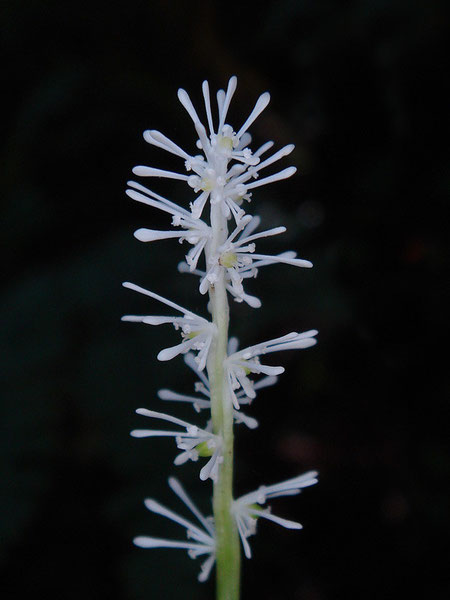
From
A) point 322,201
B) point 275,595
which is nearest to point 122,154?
point 322,201

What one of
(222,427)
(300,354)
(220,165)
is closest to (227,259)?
(220,165)

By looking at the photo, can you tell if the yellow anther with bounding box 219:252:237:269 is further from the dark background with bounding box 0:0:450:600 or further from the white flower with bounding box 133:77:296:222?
the dark background with bounding box 0:0:450:600

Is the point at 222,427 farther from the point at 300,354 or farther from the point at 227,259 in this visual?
the point at 300,354

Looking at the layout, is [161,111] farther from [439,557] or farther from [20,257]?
[439,557]

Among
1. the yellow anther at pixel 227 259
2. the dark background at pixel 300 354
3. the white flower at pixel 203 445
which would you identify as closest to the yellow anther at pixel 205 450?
the white flower at pixel 203 445

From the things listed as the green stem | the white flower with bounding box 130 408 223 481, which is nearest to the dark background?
the green stem

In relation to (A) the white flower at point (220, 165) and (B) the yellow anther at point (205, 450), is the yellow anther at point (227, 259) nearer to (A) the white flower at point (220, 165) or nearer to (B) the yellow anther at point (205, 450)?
(A) the white flower at point (220, 165)
